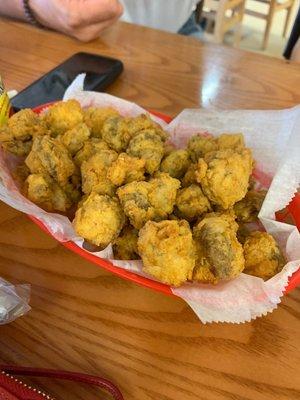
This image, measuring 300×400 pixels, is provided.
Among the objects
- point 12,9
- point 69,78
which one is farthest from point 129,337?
point 12,9

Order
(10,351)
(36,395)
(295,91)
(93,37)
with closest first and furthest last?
(36,395)
(10,351)
(295,91)
(93,37)

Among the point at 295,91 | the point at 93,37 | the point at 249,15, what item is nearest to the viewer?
the point at 295,91

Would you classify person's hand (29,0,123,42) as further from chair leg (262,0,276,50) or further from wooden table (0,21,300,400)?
chair leg (262,0,276,50)

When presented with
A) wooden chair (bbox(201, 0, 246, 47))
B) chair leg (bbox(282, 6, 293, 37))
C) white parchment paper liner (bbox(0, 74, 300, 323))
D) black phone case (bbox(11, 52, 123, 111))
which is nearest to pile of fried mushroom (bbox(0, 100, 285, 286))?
white parchment paper liner (bbox(0, 74, 300, 323))

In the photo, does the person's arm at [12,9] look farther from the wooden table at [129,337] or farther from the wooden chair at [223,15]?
the wooden chair at [223,15]

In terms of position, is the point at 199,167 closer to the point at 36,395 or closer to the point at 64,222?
the point at 64,222

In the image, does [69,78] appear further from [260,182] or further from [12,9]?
[260,182]

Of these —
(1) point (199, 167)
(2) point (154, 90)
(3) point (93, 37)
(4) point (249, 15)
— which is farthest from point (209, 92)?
(4) point (249, 15)
